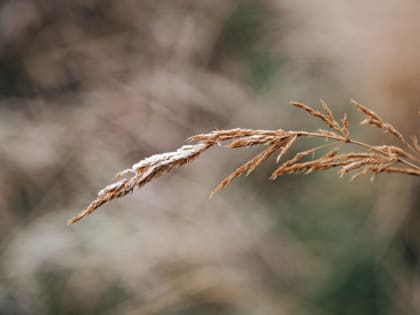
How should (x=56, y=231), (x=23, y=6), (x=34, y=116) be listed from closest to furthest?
1. (x=56, y=231)
2. (x=34, y=116)
3. (x=23, y=6)

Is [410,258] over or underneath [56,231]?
over

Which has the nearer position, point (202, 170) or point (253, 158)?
point (253, 158)

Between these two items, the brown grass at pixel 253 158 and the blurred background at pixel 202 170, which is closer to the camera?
the brown grass at pixel 253 158

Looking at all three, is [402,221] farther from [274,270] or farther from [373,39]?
[373,39]

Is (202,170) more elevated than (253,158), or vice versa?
(253,158)

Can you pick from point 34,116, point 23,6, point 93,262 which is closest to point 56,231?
point 93,262

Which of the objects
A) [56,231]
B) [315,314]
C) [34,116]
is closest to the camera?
[315,314]

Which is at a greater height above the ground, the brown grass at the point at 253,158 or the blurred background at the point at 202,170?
the brown grass at the point at 253,158

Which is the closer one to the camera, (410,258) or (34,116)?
(410,258)
